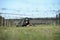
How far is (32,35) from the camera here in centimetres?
978

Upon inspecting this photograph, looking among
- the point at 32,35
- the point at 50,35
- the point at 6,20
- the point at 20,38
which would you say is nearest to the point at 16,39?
the point at 20,38

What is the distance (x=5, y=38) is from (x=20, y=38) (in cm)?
83

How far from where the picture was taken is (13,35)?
32.3ft

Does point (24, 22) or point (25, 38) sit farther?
point (24, 22)

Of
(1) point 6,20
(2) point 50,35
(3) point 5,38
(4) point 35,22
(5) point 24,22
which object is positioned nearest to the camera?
(3) point 5,38

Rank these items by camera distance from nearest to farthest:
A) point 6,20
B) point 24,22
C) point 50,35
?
point 50,35 → point 6,20 → point 24,22

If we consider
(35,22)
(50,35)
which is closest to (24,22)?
(35,22)

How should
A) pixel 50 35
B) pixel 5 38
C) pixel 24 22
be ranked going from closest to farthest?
pixel 5 38
pixel 50 35
pixel 24 22

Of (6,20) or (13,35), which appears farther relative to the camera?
(6,20)

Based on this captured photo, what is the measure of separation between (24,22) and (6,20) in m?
8.00

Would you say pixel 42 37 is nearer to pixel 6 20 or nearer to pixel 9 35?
pixel 9 35

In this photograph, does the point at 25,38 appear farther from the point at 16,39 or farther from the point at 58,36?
the point at 58,36

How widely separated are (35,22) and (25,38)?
81.4ft

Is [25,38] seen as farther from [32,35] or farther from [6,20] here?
[6,20]
